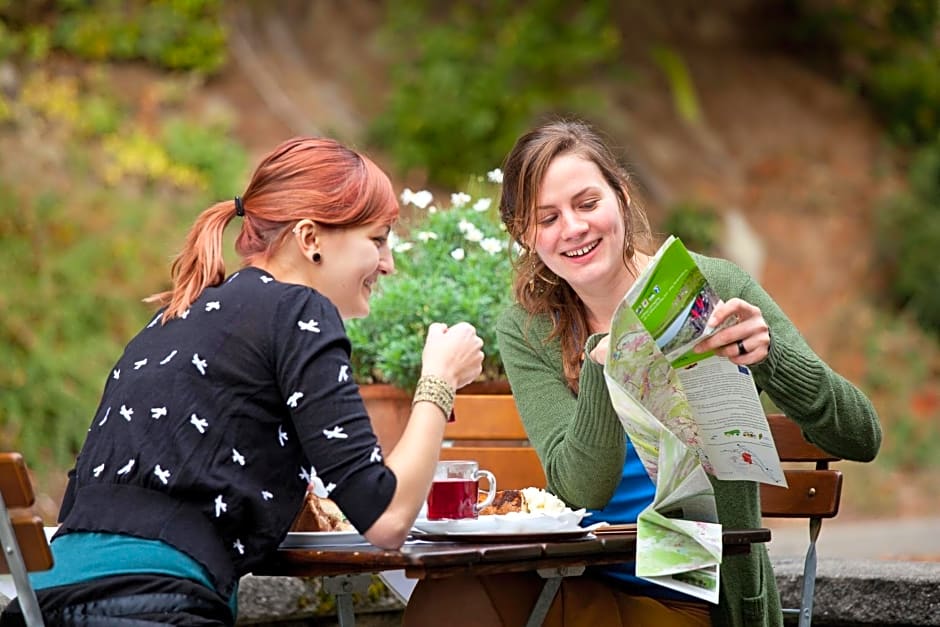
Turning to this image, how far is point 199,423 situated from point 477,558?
1.58ft

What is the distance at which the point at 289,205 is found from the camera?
222 cm

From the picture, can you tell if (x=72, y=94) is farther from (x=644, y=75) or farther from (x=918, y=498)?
(x=918, y=498)

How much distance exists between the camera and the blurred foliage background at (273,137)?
661 centimetres

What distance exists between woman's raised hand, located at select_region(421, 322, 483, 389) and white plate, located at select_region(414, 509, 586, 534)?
8.5 inches

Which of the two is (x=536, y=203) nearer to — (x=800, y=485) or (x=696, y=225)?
(x=800, y=485)

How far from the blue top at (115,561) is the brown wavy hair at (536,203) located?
992 millimetres

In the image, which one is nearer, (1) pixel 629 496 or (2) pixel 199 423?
(2) pixel 199 423

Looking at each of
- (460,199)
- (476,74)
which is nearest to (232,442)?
(460,199)

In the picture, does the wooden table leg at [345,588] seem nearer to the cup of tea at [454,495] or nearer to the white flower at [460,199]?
the cup of tea at [454,495]

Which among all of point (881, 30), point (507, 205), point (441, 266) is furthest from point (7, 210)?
point (881, 30)

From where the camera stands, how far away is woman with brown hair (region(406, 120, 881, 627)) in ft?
7.81

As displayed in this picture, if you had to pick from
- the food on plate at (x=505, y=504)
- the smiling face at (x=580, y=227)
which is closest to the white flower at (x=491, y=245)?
the smiling face at (x=580, y=227)

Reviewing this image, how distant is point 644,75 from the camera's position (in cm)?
1130

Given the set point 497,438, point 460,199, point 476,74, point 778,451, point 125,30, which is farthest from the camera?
point 476,74
